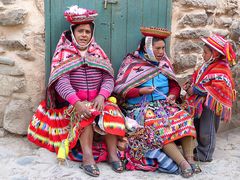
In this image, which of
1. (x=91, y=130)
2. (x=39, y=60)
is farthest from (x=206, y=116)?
(x=39, y=60)

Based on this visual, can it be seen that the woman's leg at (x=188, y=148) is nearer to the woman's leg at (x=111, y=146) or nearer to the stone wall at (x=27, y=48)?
the woman's leg at (x=111, y=146)

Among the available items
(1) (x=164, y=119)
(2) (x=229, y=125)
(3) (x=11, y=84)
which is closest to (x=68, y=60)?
(3) (x=11, y=84)

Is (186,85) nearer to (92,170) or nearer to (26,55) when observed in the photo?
(92,170)

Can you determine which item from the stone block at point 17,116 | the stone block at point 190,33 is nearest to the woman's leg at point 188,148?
the stone block at point 190,33

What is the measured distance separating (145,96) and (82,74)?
60 centimetres

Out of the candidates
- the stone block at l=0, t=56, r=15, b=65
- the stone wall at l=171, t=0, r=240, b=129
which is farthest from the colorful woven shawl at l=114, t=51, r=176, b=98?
the stone block at l=0, t=56, r=15, b=65

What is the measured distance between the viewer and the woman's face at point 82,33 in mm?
3355

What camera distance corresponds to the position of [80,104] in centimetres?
315

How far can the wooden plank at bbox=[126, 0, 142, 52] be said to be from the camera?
3.74 metres

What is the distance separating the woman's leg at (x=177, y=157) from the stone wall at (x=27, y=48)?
0.99m

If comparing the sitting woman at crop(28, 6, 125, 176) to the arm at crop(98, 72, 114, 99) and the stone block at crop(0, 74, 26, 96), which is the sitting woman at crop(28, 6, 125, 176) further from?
the stone block at crop(0, 74, 26, 96)

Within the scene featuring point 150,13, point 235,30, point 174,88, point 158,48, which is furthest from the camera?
point 235,30

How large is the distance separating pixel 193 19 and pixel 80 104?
1.51 meters

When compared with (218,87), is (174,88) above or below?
below
